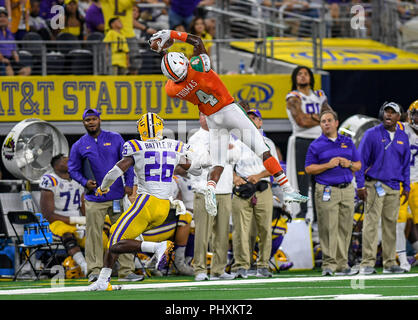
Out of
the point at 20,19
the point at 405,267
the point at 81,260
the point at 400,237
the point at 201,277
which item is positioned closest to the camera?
the point at 201,277

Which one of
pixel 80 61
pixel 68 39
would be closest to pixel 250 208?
pixel 80 61

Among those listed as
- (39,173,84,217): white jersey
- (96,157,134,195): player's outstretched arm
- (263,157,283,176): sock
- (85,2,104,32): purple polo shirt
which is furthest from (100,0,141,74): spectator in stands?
(96,157,134,195): player's outstretched arm

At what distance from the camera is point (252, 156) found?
42.4 feet

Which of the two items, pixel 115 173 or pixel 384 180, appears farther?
pixel 384 180

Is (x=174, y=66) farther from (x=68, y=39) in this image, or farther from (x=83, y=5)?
(x=83, y=5)

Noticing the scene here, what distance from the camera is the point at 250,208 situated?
12.7 meters

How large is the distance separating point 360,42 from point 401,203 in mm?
6883

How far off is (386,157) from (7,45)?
6.79 meters

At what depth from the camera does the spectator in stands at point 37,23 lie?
16984 mm

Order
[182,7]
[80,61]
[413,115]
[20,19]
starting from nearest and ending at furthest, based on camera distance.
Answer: [413,115] < [80,61] < [20,19] < [182,7]

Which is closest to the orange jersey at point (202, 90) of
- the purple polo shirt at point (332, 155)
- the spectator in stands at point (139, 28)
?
the purple polo shirt at point (332, 155)

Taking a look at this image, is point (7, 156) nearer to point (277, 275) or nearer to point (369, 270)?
point (277, 275)

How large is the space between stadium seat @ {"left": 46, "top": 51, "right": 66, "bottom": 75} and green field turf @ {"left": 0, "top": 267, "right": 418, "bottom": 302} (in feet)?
16.2
